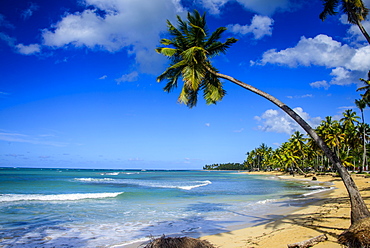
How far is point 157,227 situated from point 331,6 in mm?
11056

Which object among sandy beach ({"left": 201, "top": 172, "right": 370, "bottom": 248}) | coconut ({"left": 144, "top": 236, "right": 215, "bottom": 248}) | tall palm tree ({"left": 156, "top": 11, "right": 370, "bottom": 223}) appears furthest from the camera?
tall palm tree ({"left": 156, "top": 11, "right": 370, "bottom": 223})

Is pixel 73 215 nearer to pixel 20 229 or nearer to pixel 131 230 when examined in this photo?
pixel 20 229

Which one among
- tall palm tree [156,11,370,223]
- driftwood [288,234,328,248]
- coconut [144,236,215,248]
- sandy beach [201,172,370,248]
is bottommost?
sandy beach [201,172,370,248]

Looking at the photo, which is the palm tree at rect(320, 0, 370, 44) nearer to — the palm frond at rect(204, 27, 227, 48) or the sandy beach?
the palm frond at rect(204, 27, 227, 48)

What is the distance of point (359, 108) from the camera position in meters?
51.0

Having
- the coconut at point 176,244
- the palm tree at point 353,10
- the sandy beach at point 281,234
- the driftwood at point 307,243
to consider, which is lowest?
the sandy beach at point 281,234

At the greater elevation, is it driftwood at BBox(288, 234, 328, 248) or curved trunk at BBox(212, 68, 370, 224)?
curved trunk at BBox(212, 68, 370, 224)

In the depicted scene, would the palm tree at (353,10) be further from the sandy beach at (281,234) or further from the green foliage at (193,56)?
the sandy beach at (281,234)

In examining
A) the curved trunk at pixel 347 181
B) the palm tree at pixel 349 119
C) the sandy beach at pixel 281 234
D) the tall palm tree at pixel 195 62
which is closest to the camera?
the curved trunk at pixel 347 181

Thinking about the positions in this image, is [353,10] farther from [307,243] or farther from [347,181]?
[307,243]

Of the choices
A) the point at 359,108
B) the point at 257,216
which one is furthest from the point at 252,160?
the point at 257,216

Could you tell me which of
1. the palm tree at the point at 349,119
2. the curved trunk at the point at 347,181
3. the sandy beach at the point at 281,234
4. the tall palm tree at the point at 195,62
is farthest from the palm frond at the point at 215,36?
the palm tree at the point at 349,119

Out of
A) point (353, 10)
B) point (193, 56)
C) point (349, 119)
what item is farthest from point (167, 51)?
point (349, 119)

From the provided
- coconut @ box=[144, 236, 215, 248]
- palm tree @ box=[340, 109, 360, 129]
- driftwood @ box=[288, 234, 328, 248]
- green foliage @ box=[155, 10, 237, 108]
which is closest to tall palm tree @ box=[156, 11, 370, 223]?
green foliage @ box=[155, 10, 237, 108]
